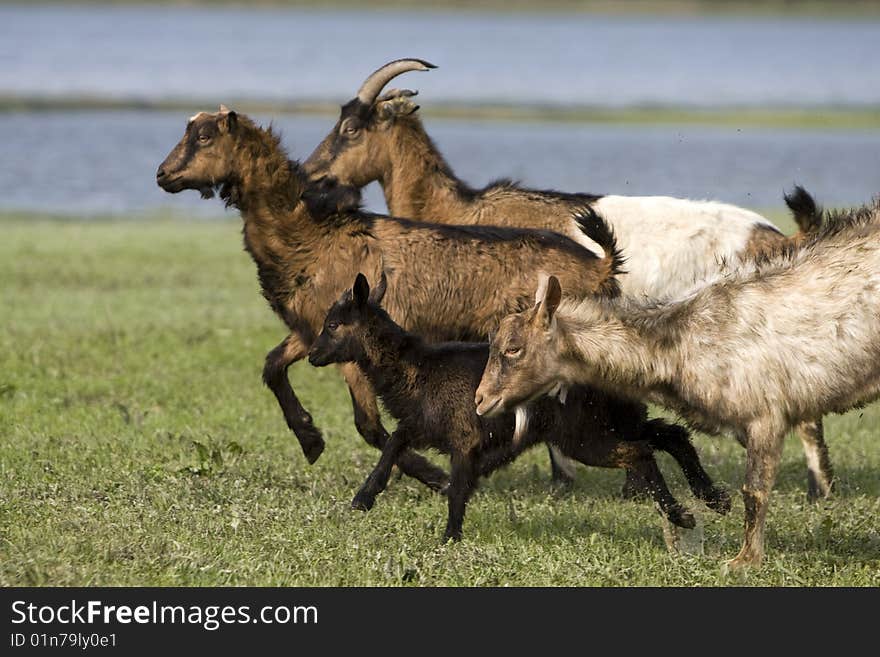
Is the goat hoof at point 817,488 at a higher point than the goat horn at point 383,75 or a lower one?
lower

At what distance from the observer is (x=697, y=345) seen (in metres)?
7.30

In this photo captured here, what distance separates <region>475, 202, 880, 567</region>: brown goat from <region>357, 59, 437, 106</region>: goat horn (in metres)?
3.35

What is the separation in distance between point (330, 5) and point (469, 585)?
398 ft

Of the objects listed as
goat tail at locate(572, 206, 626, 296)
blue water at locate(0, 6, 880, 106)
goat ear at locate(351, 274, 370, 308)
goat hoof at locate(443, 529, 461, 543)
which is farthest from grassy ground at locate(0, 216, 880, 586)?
blue water at locate(0, 6, 880, 106)

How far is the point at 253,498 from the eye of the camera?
27.8 feet

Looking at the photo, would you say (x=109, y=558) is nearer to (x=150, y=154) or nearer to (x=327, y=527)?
(x=327, y=527)

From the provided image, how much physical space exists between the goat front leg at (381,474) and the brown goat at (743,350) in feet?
3.22

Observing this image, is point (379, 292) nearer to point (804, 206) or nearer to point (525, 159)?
point (804, 206)

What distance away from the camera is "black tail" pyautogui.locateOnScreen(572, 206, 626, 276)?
8.40 metres

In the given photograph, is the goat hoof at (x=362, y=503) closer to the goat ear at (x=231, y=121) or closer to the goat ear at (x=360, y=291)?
the goat ear at (x=360, y=291)

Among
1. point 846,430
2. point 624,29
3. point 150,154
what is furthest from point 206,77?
point 624,29

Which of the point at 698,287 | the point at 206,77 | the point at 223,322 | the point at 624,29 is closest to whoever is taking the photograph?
the point at 698,287

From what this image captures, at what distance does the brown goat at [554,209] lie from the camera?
9.46m

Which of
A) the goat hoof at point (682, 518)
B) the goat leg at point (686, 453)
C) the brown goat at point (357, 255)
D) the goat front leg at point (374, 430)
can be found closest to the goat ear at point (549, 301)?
the goat leg at point (686, 453)
